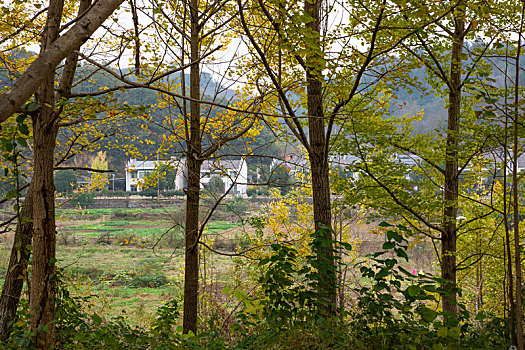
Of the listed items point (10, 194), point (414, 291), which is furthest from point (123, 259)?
point (414, 291)

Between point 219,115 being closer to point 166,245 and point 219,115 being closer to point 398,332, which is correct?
point 398,332

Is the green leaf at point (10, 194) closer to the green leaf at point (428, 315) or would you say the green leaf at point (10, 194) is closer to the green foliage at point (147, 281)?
the green leaf at point (428, 315)

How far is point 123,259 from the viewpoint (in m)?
23.4

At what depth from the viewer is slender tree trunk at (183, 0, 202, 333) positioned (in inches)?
160

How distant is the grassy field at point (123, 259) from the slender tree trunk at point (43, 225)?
24.2 feet

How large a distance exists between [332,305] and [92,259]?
22.8 meters

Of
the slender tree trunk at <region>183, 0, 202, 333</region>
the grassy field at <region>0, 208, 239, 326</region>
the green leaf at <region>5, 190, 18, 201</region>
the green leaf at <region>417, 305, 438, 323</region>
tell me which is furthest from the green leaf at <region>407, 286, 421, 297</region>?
the grassy field at <region>0, 208, 239, 326</region>

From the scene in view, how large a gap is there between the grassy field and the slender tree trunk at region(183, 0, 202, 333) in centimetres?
555

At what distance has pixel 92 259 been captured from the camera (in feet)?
73.4

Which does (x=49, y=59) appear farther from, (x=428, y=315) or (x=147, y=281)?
(x=147, y=281)

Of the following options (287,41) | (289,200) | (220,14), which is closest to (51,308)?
(287,41)

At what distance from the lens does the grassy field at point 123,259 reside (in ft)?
45.0

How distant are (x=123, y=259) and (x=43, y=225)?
75.4 feet

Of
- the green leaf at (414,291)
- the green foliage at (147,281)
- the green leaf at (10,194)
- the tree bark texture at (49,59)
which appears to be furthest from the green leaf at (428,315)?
the green foliage at (147,281)
